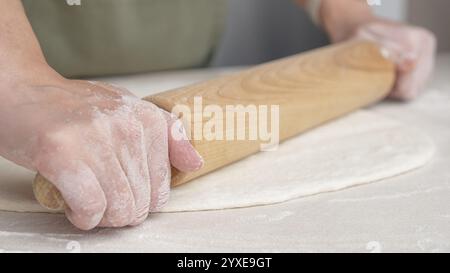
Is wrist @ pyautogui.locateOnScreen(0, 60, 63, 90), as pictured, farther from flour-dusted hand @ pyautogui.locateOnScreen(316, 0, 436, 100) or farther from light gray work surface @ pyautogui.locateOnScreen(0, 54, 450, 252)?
flour-dusted hand @ pyautogui.locateOnScreen(316, 0, 436, 100)

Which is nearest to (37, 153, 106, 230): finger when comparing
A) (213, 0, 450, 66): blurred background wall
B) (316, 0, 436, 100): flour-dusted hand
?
(316, 0, 436, 100): flour-dusted hand

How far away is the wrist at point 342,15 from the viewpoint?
1.58m

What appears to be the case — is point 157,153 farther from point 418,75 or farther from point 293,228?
point 418,75

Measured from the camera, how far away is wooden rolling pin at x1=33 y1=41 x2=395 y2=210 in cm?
91

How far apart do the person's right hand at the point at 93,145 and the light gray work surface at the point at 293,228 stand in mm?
34

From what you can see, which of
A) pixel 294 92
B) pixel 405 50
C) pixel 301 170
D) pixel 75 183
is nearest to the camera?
pixel 75 183

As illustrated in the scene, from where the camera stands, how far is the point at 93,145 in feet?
2.36

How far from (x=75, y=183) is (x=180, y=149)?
6.1 inches

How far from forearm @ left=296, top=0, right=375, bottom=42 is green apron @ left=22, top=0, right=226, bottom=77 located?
26 centimetres

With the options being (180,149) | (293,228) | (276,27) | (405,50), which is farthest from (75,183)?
(276,27)

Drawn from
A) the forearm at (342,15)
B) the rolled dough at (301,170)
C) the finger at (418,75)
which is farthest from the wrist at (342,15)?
the rolled dough at (301,170)

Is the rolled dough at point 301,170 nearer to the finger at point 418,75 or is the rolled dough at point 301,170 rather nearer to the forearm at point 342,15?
the finger at point 418,75

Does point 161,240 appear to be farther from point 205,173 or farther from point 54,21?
point 54,21
